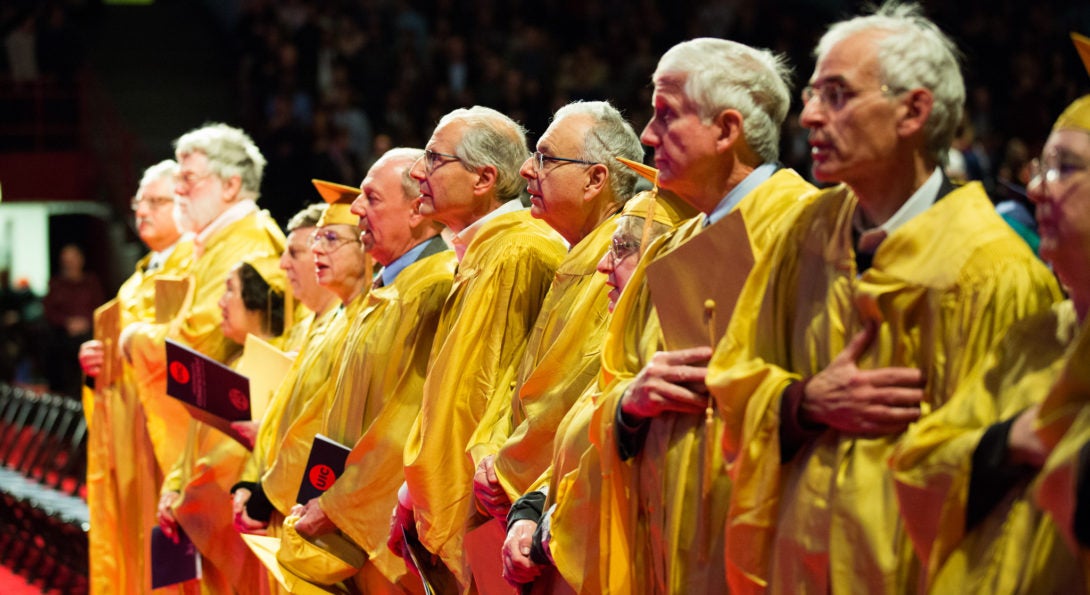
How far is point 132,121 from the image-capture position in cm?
1575

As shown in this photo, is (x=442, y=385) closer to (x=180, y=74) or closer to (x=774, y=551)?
(x=774, y=551)

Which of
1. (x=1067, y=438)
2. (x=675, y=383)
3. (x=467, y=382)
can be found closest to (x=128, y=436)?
(x=467, y=382)

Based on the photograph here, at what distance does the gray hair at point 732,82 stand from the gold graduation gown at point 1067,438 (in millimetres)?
1125

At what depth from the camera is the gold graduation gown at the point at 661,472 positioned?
3059 millimetres

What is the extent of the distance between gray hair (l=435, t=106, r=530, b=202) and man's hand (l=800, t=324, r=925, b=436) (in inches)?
76.9

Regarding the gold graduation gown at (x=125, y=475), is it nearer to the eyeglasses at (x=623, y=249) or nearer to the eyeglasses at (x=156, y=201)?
the eyeglasses at (x=156, y=201)

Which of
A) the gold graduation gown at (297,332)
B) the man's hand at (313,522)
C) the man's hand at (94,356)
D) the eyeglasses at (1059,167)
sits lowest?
the man's hand at (94,356)

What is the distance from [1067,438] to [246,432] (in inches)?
148

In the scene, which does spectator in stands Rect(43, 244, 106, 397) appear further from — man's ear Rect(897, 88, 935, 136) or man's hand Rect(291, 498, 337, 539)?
man's ear Rect(897, 88, 935, 136)

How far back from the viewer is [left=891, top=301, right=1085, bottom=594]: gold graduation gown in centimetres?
234

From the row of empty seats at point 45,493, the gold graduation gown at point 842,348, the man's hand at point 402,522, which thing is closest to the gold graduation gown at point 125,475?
the row of empty seats at point 45,493

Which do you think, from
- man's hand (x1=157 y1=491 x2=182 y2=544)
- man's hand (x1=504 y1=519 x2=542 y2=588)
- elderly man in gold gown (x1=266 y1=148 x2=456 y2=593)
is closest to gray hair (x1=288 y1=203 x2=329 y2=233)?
elderly man in gold gown (x1=266 y1=148 x2=456 y2=593)

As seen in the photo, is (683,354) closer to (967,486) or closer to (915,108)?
(915,108)

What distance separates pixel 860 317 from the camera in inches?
106
